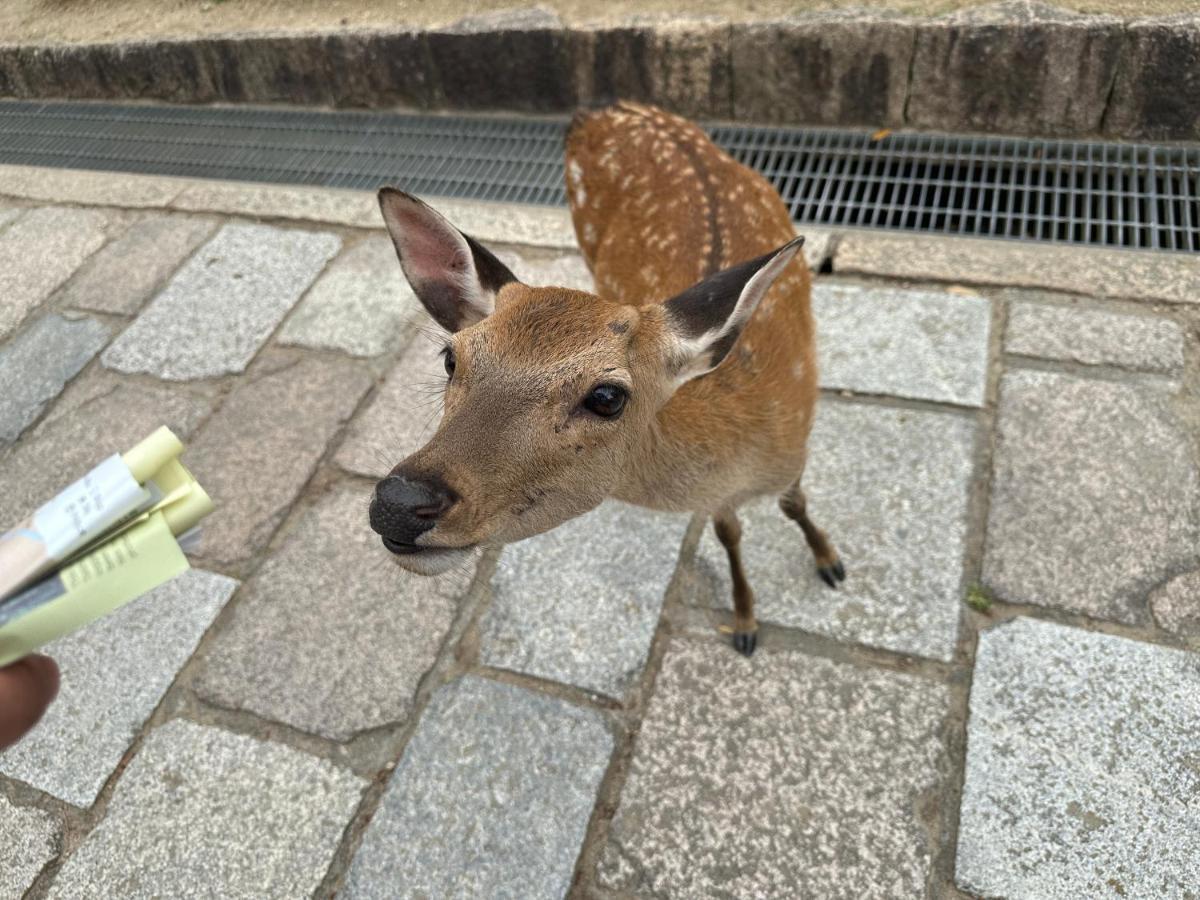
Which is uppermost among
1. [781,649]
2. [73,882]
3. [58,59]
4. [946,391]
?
[58,59]

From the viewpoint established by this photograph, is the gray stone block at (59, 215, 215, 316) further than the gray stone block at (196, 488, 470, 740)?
Yes

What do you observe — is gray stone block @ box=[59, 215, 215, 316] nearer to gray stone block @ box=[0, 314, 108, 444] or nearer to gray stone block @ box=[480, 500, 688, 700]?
gray stone block @ box=[0, 314, 108, 444]

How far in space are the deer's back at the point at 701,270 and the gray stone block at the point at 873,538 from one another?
18.2 inches

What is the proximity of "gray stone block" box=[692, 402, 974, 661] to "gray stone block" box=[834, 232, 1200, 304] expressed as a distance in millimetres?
824

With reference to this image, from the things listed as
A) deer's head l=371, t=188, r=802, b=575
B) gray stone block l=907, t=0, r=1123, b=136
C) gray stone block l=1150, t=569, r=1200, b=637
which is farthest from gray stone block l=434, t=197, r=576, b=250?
gray stone block l=1150, t=569, r=1200, b=637

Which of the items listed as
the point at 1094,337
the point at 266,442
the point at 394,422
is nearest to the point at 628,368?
the point at 394,422

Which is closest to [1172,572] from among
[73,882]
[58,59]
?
[73,882]

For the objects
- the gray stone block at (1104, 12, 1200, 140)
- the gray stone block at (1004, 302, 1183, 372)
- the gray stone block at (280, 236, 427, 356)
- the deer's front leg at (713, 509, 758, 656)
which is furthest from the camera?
the gray stone block at (280, 236, 427, 356)

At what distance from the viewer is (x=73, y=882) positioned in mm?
2586

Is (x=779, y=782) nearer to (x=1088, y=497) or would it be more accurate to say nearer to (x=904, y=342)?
(x=1088, y=497)

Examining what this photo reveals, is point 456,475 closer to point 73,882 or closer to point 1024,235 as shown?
point 73,882

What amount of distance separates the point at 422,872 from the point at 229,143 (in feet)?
15.7

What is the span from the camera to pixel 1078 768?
2.45m

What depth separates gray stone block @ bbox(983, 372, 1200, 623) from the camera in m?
2.83
